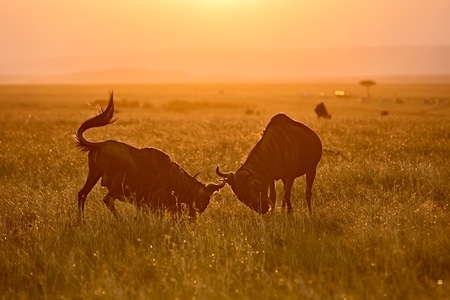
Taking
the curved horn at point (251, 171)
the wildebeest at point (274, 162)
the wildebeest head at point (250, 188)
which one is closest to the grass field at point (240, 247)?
the wildebeest head at point (250, 188)

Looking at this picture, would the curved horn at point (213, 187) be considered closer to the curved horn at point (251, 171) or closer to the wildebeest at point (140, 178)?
the wildebeest at point (140, 178)

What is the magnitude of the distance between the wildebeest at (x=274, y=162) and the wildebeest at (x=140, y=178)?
47 centimetres

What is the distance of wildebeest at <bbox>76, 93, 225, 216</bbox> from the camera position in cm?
879

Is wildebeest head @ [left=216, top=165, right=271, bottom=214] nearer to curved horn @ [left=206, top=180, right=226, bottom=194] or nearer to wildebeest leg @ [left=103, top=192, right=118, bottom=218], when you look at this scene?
curved horn @ [left=206, top=180, right=226, bottom=194]

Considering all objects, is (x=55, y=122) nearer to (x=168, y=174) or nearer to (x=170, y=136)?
(x=170, y=136)

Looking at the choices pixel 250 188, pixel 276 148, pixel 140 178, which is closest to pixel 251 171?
pixel 250 188

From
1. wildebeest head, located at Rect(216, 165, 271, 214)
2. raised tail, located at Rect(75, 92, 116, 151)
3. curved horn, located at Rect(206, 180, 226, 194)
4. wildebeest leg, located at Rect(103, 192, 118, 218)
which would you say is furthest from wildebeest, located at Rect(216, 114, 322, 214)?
raised tail, located at Rect(75, 92, 116, 151)

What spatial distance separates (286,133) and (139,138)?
1444cm

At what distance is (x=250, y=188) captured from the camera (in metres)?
8.93

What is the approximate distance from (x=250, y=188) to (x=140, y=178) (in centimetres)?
153

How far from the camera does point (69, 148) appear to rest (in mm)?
19531

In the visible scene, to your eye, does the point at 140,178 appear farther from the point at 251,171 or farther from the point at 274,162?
the point at 274,162

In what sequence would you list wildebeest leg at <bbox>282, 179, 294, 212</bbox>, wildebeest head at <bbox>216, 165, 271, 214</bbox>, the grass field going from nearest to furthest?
the grass field, wildebeest head at <bbox>216, 165, 271, 214</bbox>, wildebeest leg at <bbox>282, 179, 294, 212</bbox>

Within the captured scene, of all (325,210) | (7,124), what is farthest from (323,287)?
(7,124)
